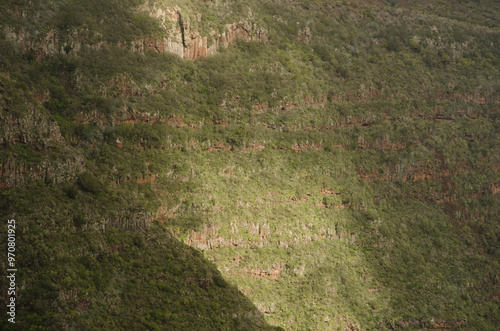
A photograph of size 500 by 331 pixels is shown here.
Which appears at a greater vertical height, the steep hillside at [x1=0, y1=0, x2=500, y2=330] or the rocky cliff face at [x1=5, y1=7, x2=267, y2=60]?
the rocky cliff face at [x1=5, y1=7, x2=267, y2=60]

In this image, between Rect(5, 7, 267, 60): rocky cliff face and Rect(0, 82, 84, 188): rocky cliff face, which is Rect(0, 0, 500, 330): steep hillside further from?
Rect(5, 7, 267, 60): rocky cliff face

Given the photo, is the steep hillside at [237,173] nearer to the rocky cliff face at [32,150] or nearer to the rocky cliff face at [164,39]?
the rocky cliff face at [32,150]

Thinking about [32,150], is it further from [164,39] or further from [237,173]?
[164,39]

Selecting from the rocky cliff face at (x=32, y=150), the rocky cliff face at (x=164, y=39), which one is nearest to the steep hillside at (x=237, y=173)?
the rocky cliff face at (x=32, y=150)

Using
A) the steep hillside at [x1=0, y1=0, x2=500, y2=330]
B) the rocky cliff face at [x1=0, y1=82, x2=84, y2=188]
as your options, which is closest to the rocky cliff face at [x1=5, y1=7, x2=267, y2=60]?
the steep hillside at [x1=0, y1=0, x2=500, y2=330]

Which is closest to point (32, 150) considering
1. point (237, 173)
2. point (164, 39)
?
point (237, 173)

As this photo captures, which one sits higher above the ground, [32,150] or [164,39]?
[164,39]

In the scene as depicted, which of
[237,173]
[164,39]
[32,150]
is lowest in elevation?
[237,173]

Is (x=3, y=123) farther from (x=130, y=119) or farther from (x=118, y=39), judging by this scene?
(x=118, y=39)

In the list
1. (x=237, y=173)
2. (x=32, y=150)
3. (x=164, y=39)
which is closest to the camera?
(x=32, y=150)
